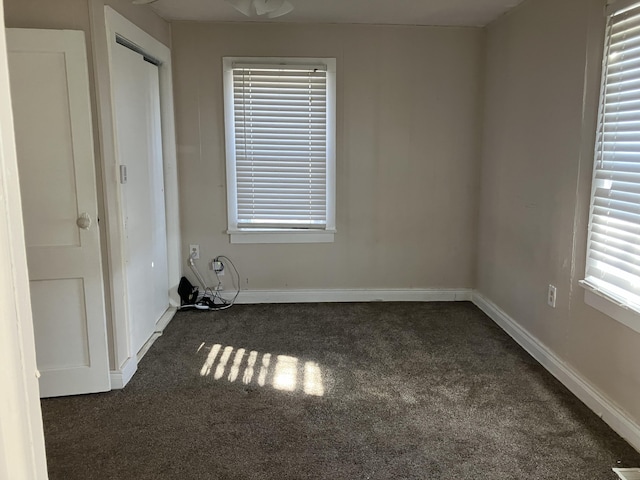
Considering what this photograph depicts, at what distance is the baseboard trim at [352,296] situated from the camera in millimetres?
4176

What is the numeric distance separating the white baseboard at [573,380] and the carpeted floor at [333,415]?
1.7 inches

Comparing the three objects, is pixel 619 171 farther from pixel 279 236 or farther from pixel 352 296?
pixel 279 236

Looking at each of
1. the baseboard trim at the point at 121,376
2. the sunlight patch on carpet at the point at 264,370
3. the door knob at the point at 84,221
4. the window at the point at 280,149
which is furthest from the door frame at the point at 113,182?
the window at the point at 280,149

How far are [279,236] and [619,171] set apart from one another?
2.54 m

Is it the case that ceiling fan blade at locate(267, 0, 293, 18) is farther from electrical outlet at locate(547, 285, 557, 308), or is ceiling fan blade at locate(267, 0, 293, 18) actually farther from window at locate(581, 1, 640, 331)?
electrical outlet at locate(547, 285, 557, 308)

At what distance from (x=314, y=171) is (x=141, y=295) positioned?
1.67 m

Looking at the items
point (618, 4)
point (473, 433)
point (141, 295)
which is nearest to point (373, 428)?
point (473, 433)

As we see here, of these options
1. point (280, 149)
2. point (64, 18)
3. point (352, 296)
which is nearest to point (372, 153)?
point (280, 149)

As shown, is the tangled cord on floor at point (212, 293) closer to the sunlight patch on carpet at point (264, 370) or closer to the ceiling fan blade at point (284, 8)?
the sunlight patch on carpet at point (264, 370)

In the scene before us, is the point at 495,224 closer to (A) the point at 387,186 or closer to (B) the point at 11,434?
(A) the point at 387,186

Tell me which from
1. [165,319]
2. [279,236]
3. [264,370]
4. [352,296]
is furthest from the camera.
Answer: [352,296]

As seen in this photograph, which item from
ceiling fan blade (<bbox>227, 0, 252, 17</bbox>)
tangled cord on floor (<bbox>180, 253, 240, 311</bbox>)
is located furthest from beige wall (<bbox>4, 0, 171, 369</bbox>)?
tangled cord on floor (<bbox>180, 253, 240, 311</bbox>)

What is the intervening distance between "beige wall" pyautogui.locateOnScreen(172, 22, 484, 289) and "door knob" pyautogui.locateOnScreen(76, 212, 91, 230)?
152 cm

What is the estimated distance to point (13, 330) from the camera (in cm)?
69
